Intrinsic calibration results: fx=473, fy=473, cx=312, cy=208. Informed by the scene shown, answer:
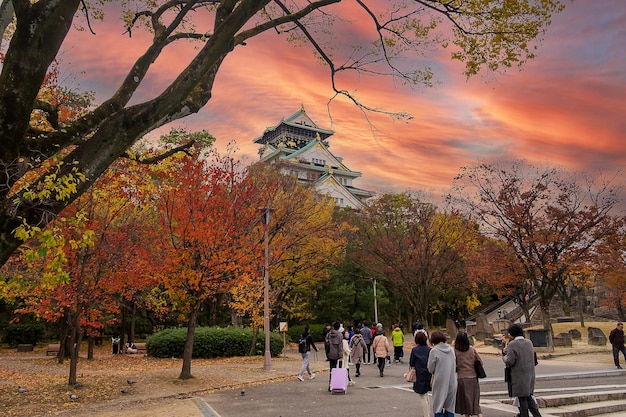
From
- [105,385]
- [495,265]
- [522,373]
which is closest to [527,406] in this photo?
[522,373]

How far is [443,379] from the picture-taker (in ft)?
22.3

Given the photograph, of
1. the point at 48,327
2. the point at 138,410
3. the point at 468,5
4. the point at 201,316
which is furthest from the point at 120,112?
the point at 48,327

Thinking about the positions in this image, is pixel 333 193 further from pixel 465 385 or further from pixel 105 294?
pixel 465 385

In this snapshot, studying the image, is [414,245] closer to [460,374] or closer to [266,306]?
[266,306]

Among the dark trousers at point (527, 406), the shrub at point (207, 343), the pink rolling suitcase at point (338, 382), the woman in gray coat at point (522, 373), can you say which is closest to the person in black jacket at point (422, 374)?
the woman in gray coat at point (522, 373)

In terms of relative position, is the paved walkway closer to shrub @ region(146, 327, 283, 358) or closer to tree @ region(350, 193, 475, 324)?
shrub @ region(146, 327, 283, 358)

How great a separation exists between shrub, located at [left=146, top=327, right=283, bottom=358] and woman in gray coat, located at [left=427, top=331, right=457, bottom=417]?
18.3 metres

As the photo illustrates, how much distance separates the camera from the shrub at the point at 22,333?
3155cm

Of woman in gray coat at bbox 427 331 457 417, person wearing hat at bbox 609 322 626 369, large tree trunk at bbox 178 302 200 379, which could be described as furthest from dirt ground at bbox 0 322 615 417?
woman in gray coat at bbox 427 331 457 417

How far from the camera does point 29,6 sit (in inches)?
219

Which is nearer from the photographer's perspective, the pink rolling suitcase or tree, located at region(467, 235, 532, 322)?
the pink rolling suitcase

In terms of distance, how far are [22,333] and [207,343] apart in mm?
16395

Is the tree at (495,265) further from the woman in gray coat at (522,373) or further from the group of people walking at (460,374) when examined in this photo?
the woman in gray coat at (522,373)

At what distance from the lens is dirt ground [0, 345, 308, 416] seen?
420 inches
